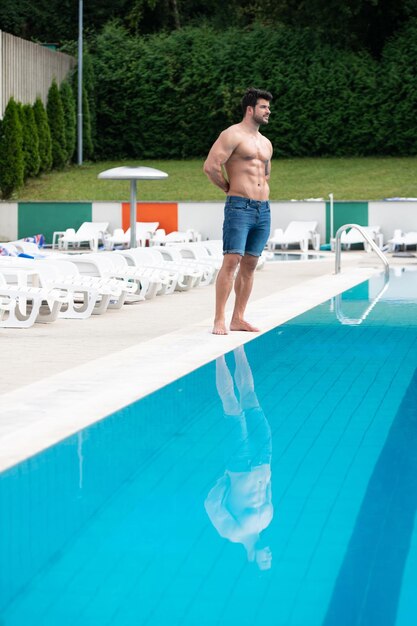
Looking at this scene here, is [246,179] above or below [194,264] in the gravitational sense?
above

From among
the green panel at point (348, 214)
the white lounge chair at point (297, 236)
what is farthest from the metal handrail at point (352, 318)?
the green panel at point (348, 214)

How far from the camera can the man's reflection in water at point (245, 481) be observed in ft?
11.7

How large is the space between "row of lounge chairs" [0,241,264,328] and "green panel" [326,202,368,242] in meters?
10.6

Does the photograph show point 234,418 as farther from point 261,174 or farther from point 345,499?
point 261,174

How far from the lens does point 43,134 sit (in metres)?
32.2

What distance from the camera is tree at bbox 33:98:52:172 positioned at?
105 ft

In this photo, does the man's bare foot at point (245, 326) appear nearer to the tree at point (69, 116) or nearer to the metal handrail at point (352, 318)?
the metal handrail at point (352, 318)

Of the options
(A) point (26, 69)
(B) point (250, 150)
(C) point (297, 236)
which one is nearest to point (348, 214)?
(C) point (297, 236)

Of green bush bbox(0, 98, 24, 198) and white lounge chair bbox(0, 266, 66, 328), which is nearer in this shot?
white lounge chair bbox(0, 266, 66, 328)

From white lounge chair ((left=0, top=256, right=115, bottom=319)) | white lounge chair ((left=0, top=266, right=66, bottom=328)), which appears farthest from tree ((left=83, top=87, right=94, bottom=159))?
white lounge chair ((left=0, top=266, right=66, bottom=328))

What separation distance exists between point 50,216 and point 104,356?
18.8 m

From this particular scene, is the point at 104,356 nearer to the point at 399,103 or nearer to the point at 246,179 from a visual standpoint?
the point at 246,179

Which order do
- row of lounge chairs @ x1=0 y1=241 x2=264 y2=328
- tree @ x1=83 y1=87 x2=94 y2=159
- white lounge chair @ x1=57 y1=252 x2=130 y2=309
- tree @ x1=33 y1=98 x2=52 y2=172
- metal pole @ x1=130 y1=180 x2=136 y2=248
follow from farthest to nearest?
1. tree @ x1=83 y1=87 x2=94 y2=159
2. tree @ x1=33 y1=98 x2=52 y2=172
3. metal pole @ x1=130 y1=180 x2=136 y2=248
4. white lounge chair @ x1=57 y1=252 x2=130 y2=309
5. row of lounge chairs @ x1=0 y1=241 x2=264 y2=328

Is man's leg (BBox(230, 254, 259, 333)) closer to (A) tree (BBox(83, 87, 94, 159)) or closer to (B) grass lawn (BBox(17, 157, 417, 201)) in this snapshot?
(B) grass lawn (BBox(17, 157, 417, 201))
